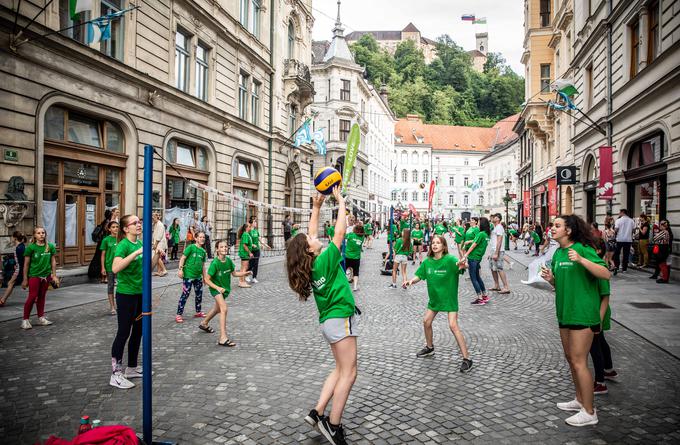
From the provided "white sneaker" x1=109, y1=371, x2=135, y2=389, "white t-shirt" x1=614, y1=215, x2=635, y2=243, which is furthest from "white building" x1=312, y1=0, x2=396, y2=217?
"white sneaker" x1=109, y1=371, x2=135, y2=389

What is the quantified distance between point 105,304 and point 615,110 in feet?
58.6

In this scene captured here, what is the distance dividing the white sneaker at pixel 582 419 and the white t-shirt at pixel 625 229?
12.7m

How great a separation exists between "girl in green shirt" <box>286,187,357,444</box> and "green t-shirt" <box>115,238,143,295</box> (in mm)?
2446

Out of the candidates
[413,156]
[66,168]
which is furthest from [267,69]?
[413,156]

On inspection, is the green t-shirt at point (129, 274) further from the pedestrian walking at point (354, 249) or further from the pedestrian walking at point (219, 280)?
the pedestrian walking at point (354, 249)

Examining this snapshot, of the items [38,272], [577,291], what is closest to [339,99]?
[38,272]

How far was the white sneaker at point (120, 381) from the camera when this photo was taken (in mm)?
5050

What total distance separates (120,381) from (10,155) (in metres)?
8.61

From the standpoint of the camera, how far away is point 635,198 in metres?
16.7

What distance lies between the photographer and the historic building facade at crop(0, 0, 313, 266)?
37.8 feet

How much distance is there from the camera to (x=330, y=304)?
3.88m

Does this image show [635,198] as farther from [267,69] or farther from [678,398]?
[267,69]

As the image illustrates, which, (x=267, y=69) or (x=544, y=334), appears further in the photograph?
(x=267, y=69)

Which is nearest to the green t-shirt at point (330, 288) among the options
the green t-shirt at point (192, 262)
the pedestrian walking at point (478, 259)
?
the green t-shirt at point (192, 262)
